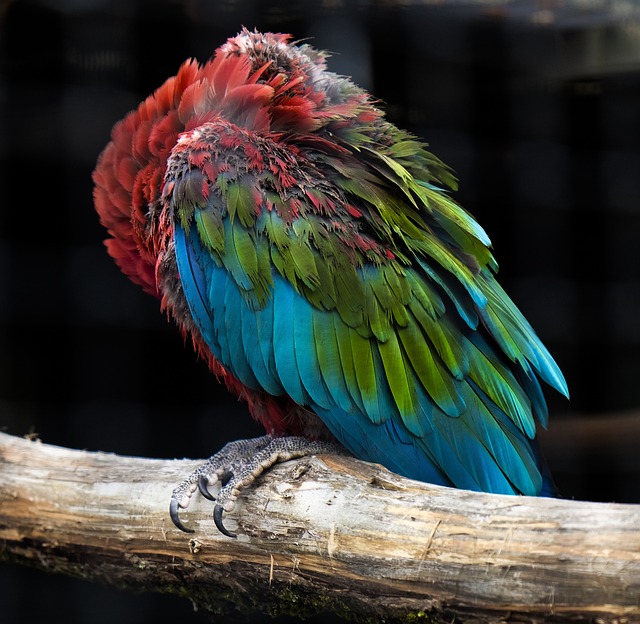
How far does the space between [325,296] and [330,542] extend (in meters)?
0.37

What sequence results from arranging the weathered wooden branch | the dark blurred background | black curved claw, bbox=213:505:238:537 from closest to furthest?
the weathered wooden branch, black curved claw, bbox=213:505:238:537, the dark blurred background

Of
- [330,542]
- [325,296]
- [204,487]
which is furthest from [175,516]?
[325,296]

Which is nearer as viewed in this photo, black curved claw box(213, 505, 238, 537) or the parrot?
black curved claw box(213, 505, 238, 537)

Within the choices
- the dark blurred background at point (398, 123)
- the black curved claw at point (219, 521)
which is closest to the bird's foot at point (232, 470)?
the black curved claw at point (219, 521)

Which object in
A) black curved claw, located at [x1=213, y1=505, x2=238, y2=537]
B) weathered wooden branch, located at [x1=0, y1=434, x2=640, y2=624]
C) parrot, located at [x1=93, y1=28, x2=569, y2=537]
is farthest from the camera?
parrot, located at [x1=93, y1=28, x2=569, y2=537]

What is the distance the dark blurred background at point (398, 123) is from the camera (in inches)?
74.9

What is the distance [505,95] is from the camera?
6.89 feet

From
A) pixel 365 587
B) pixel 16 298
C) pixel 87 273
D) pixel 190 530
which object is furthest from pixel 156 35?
pixel 365 587

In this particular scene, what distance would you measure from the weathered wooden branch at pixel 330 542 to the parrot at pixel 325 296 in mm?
73

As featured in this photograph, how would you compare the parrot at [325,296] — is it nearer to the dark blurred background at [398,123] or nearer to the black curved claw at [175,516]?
the black curved claw at [175,516]

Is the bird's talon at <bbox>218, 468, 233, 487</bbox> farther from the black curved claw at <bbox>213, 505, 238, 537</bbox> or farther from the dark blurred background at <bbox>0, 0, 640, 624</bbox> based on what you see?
the dark blurred background at <bbox>0, 0, 640, 624</bbox>

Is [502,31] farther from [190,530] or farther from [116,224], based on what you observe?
[190,530]

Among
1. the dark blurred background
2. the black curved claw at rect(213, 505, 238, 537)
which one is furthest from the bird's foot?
the dark blurred background

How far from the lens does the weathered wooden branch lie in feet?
2.70
